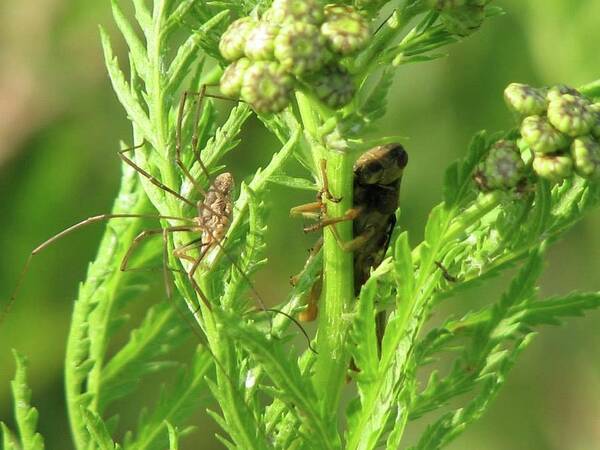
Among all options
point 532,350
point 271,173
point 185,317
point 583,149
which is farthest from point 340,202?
point 532,350

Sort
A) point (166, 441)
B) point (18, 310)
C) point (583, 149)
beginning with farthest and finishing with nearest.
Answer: point (18, 310) < point (166, 441) < point (583, 149)

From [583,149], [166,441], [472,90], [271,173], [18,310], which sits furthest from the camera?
[472,90]

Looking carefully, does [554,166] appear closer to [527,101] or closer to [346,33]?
[527,101]

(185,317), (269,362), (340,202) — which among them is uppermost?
(340,202)

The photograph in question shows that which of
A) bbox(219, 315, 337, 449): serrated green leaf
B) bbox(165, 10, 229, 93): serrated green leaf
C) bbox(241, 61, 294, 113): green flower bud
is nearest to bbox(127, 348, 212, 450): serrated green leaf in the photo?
bbox(219, 315, 337, 449): serrated green leaf

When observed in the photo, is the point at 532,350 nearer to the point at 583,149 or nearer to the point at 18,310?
the point at 18,310

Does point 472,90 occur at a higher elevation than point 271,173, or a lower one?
lower

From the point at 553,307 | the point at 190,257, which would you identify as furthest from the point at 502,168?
the point at 190,257
